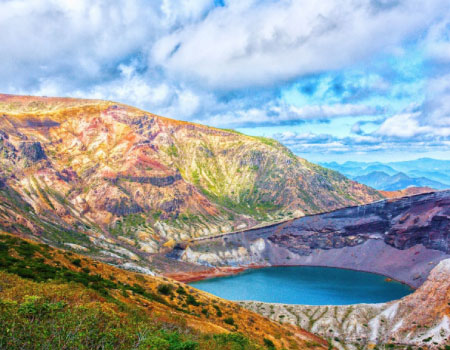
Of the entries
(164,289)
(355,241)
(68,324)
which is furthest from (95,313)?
(355,241)

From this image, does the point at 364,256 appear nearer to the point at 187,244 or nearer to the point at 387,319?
the point at 387,319

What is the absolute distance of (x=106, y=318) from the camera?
20500 millimetres

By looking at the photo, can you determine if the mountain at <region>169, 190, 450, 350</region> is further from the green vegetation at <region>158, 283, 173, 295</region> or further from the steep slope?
the green vegetation at <region>158, 283, 173, 295</region>

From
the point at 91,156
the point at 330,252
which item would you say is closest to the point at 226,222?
the point at 330,252

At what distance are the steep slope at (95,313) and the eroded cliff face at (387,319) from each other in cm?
1086

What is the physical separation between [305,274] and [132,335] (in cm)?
12002

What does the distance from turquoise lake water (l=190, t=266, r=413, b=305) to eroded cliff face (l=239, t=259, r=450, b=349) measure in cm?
1788

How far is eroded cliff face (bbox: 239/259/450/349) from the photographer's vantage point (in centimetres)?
6025

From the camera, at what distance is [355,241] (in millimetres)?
145250

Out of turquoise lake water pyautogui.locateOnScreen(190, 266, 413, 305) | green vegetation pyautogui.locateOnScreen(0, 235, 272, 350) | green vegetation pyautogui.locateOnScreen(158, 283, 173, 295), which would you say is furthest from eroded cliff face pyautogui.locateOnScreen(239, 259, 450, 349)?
green vegetation pyautogui.locateOnScreen(0, 235, 272, 350)

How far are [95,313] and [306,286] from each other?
339 ft

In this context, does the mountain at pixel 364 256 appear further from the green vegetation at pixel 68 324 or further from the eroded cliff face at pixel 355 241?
the green vegetation at pixel 68 324

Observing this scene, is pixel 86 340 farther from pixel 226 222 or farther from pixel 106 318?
pixel 226 222

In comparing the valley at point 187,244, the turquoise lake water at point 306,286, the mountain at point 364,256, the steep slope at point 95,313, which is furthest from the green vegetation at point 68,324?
the turquoise lake water at point 306,286
